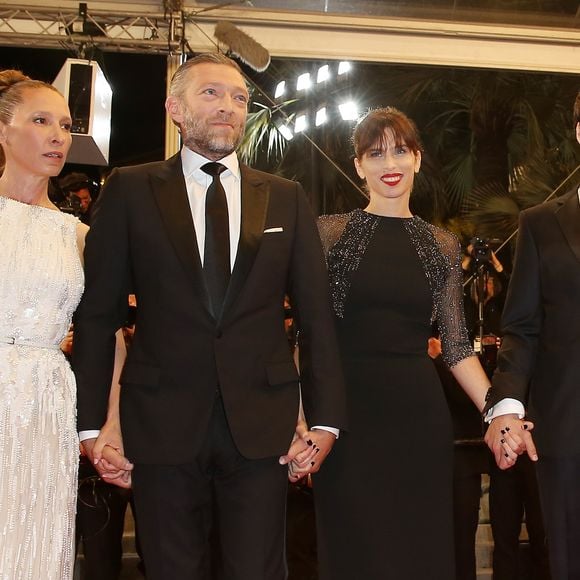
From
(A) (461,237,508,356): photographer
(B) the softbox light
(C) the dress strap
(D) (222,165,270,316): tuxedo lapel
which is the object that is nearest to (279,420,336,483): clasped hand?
(D) (222,165,270,316): tuxedo lapel

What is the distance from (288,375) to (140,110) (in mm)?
5631

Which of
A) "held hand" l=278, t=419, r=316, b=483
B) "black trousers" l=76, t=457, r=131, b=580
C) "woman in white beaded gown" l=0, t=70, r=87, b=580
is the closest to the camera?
"held hand" l=278, t=419, r=316, b=483

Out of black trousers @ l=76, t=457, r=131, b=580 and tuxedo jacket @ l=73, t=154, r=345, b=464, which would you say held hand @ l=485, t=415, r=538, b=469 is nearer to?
tuxedo jacket @ l=73, t=154, r=345, b=464

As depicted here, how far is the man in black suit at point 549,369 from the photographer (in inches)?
111

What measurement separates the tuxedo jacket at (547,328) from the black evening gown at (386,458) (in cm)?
37

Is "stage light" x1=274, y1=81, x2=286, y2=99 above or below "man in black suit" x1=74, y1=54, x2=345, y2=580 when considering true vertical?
above

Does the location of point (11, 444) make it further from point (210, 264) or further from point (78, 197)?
point (78, 197)

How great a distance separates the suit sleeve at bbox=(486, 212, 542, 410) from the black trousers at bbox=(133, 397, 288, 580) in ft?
3.06

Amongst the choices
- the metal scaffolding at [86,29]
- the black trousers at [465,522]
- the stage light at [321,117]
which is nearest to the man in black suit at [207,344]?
the black trousers at [465,522]

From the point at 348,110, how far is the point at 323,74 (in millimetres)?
397

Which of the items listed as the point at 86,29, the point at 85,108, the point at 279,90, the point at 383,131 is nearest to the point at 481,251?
the point at 383,131

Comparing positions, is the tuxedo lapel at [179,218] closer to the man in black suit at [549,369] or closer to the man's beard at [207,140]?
the man's beard at [207,140]

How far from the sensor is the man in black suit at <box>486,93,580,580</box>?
283 centimetres

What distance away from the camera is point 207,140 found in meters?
2.78
